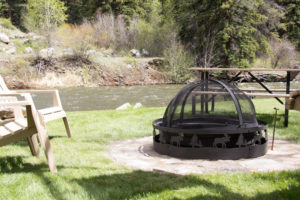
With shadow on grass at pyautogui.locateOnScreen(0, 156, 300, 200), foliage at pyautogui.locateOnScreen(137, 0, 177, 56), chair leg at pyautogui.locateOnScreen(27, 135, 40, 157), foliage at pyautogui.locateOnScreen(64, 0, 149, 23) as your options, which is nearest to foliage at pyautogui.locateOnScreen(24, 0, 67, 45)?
foliage at pyautogui.locateOnScreen(64, 0, 149, 23)

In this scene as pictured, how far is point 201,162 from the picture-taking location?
3545 mm

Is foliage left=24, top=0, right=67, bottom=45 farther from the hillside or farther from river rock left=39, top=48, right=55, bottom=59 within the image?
river rock left=39, top=48, right=55, bottom=59

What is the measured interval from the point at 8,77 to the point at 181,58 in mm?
13072

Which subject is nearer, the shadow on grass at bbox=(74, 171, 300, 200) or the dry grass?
the shadow on grass at bbox=(74, 171, 300, 200)

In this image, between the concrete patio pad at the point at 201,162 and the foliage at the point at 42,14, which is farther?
the foliage at the point at 42,14

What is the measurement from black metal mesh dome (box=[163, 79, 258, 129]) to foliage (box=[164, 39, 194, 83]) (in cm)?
1992

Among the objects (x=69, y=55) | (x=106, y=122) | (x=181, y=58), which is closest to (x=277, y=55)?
(x=181, y=58)

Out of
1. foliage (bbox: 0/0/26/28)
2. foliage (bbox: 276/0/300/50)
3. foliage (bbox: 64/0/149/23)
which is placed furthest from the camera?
foliage (bbox: 0/0/26/28)

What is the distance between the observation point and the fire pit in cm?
362

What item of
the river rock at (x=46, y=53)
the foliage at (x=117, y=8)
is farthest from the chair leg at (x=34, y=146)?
the foliage at (x=117, y=8)

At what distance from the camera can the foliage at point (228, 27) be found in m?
23.7

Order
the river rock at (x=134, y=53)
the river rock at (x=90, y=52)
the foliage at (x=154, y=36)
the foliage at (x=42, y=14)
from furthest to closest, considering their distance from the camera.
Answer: the foliage at (x=42, y=14) < the foliage at (x=154, y=36) < the river rock at (x=134, y=53) < the river rock at (x=90, y=52)

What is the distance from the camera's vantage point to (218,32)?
2427cm

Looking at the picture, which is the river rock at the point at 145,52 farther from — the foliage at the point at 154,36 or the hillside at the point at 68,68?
the hillside at the point at 68,68
